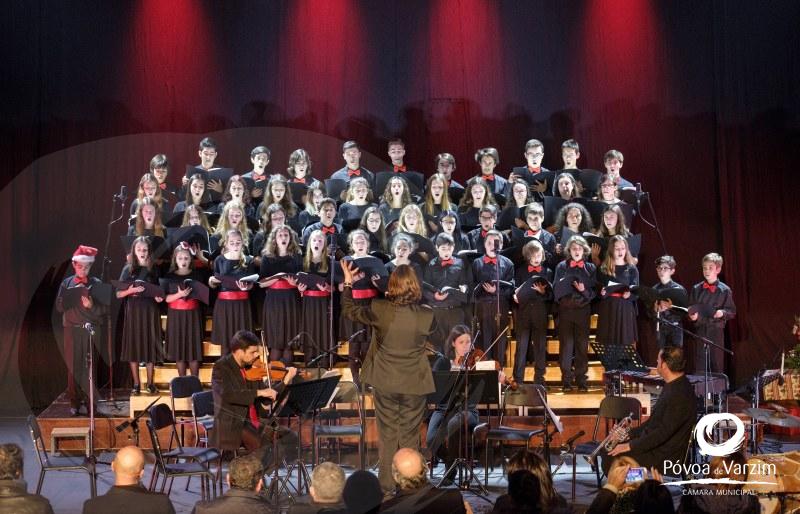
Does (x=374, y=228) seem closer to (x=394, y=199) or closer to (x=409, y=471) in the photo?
(x=394, y=199)

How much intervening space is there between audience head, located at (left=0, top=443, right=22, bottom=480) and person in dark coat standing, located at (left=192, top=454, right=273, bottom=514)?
0.91 metres

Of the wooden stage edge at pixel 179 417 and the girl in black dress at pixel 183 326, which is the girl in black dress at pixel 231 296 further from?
the wooden stage edge at pixel 179 417

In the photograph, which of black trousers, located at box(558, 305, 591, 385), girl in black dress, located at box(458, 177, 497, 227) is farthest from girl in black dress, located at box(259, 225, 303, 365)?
black trousers, located at box(558, 305, 591, 385)

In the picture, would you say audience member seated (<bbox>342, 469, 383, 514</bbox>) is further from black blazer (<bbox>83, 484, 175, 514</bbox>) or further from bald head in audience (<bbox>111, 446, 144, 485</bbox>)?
bald head in audience (<bbox>111, 446, 144, 485</bbox>)

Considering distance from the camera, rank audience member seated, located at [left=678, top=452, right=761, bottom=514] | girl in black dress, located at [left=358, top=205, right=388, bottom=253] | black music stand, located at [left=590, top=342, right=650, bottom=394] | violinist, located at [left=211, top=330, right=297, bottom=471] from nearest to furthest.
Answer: audience member seated, located at [left=678, top=452, right=761, bottom=514] → violinist, located at [left=211, top=330, right=297, bottom=471] → black music stand, located at [left=590, top=342, right=650, bottom=394] → girl in black dress, located at [left=358, top=205, right=388, bottom=253]

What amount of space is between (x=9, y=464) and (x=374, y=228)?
226 inches

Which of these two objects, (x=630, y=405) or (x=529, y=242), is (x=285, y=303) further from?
(x=630, y=405)

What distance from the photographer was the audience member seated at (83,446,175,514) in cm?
461

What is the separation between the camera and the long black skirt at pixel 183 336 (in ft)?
31.2

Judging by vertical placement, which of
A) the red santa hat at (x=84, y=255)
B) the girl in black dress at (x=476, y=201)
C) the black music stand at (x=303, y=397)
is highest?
the girl in black dress at (x=476, y=201)

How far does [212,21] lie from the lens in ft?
42.0

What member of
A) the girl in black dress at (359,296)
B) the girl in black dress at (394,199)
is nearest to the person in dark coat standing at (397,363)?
the girl in black dress at (359,296)

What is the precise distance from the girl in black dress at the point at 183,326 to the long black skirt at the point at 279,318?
62 centimetres

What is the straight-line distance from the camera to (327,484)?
183 inches
